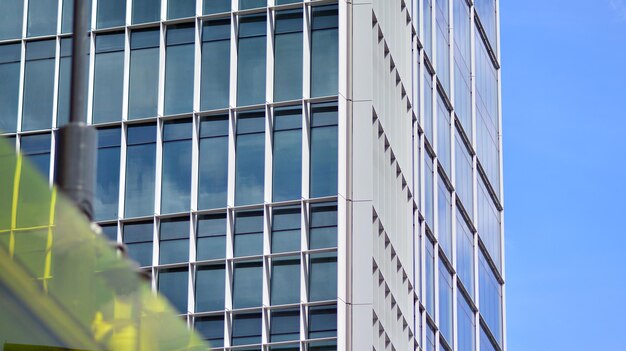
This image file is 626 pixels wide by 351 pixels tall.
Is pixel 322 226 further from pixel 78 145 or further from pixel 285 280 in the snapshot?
pixel 78 145

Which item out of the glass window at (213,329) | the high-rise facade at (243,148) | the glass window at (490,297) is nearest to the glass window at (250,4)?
the high-rise facade at (243,148)

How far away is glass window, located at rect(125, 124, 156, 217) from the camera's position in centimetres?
4484

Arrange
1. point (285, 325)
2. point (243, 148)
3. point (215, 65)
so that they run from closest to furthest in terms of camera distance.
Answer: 1. point (285, 325)
2. point (243, 148)
3. point (215, 65)

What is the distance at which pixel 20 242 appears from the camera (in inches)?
454

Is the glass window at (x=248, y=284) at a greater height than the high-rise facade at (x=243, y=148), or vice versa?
the high-rise facade at (x=243, y=148)

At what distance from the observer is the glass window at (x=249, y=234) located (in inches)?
1703

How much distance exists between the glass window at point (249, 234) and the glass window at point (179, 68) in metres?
4.10

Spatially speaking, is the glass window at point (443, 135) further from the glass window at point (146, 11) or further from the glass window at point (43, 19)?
the glass window at point (43, 19)

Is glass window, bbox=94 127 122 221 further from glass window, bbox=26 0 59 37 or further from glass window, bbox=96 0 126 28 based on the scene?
glass window, bbox=26 0 59 37

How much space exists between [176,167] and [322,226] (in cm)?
487

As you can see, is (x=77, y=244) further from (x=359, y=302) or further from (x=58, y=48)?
(x=58, y=48)

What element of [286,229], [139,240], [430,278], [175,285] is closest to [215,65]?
[139,240]

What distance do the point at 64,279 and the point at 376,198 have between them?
114 feet

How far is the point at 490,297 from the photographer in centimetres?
7169
